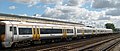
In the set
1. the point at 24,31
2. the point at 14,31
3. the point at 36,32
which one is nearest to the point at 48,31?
the point at 36,32

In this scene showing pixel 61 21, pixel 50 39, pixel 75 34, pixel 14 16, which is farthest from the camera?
pixel 61 21

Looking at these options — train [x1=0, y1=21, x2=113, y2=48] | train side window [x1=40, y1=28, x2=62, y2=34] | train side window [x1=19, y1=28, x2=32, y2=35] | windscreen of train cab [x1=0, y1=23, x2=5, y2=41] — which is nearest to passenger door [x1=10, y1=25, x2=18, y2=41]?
train [x1=0, y1=21, x2=113, y2=48]

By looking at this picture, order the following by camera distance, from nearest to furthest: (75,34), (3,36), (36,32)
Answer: (3,36) → (36,32) → (75,34)

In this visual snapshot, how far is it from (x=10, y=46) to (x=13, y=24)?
233 cm

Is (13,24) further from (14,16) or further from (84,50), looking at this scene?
(14,16)

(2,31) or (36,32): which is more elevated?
(2,31)

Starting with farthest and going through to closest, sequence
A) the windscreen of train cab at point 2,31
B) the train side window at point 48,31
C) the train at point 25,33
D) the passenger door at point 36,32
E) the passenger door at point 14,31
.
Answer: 1. the train side window at point 48,31
2. the passenger door at point 36,32
3. the passenger door at point 14,31
4. the train at point 25,33
5. the windscreen of train cab at point 2,31

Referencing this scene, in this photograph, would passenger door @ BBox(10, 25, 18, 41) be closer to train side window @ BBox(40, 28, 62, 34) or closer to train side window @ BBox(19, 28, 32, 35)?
train side window @ BBox(19, 28, 32, 35)

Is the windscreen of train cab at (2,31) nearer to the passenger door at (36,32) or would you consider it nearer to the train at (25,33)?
the train at (25,33)

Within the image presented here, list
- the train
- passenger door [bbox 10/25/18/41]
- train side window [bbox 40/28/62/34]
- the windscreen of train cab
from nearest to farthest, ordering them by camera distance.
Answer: the windscreen of train cab, the train, passenger door [bbox 10/25/18/41], train side window [bbox 40/28/62/34]

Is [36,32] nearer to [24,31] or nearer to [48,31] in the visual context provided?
[24,31]

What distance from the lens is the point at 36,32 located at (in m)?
31.6

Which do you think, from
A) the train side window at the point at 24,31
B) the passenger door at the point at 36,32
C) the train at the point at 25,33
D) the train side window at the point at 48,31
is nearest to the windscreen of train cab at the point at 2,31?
the train at the point at 25,33

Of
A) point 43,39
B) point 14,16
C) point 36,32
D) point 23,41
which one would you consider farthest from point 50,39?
point 14,16
